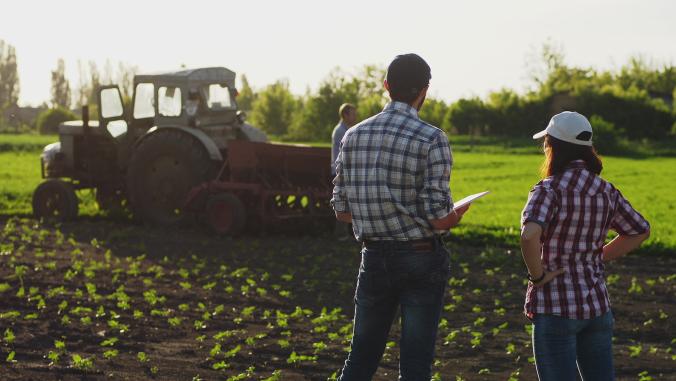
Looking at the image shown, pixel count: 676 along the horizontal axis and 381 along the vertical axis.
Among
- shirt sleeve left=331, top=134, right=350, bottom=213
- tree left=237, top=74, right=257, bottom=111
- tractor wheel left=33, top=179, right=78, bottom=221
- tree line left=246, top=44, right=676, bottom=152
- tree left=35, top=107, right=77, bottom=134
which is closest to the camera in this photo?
shirt sleeve left=331, top=134, right=350, bottom=213

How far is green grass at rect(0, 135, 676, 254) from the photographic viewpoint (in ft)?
54.1

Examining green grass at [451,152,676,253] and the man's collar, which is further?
green grass at [451,152,676,253]

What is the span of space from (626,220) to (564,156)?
0.41 meters

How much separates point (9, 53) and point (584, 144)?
114449 mm

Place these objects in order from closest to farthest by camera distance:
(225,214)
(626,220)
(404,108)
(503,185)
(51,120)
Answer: (626,220)
(404,108)
(225,214)
(503,185)
(51,120)

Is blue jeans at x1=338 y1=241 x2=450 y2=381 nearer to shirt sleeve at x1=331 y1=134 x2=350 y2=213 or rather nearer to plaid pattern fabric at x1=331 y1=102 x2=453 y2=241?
plaid pattern fabric at x1=331 y1=102 x2=453 y2=241

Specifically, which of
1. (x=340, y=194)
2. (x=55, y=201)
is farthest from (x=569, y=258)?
(x=55, y=201)

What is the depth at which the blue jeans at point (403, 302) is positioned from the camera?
478 centimetres

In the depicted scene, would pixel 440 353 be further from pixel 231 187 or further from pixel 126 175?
pixel 126 175

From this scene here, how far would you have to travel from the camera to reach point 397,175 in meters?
4.79

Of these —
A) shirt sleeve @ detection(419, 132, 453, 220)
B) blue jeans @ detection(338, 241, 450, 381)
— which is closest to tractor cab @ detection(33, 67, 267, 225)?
blue jeans @ detection(338, 241, 450, 381)

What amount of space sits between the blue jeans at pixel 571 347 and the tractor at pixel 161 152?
35.2 feet

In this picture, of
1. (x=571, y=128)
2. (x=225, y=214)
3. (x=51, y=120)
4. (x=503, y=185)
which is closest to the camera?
(x=571, y=128)

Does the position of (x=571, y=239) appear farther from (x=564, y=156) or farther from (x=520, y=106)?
(x=520, y=106)
